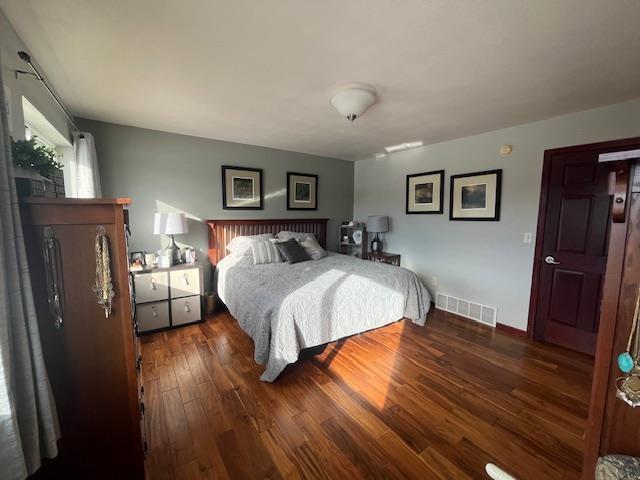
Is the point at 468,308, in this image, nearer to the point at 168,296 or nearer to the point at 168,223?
the point at 168,296

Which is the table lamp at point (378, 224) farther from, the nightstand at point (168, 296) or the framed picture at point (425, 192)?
the nightstand at point (168, 296)

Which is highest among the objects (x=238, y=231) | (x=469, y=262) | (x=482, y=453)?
(x=238, y=231)

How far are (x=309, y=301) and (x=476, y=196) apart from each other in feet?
8.52

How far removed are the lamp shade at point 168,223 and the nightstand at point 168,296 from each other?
0.43 m

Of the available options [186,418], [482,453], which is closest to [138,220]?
[186,418]

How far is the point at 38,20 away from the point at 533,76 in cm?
304

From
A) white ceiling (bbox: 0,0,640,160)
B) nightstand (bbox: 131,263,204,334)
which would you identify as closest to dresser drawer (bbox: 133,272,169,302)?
nightstand (bbox: 131,263,204,334)

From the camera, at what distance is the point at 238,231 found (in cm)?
387

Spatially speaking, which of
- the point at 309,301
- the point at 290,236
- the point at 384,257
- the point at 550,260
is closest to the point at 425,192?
the point at 384,257

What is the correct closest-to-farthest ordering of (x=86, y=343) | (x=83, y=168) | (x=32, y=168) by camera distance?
(x=86, y=343) → (x=32, y=168) → (x=83, y=168)

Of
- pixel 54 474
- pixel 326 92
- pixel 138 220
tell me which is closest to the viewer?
pixel 54 474

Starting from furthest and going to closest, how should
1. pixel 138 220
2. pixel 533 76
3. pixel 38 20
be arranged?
pixel 138 220
pixel 533 76
pixel 38 20

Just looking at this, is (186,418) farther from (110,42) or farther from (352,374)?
(110,42)

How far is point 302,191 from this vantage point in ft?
14.7
